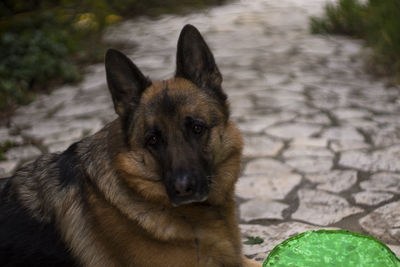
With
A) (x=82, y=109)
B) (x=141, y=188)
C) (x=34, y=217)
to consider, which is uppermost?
(x=141, y=188)

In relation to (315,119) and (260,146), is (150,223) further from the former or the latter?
(315,119)

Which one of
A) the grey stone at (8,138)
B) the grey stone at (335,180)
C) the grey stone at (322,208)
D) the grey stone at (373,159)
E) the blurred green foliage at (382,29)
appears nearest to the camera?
the grey stone at (322,208)

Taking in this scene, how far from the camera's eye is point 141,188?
108 inches

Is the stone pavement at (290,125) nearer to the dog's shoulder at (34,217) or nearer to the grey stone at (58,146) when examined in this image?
the grey stone at (58,146)

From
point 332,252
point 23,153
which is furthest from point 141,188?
point 23,153

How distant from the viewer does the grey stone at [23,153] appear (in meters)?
5.21

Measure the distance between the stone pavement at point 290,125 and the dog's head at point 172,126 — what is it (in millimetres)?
1021

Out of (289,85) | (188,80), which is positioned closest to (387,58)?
(289,85)

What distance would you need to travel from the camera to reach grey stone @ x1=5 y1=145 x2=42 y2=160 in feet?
17.1

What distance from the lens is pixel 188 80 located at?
2977 mm

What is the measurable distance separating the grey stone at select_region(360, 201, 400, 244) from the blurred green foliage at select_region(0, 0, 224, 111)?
513 centimetres

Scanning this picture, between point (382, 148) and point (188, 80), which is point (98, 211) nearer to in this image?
point (188, 80)

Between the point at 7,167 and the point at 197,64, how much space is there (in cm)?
294

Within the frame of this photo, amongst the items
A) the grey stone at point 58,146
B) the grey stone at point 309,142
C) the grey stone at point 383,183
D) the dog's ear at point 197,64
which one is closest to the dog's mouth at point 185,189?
the dog's ear at point 197,64
